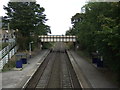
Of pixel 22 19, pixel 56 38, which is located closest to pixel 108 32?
pixel 22 19

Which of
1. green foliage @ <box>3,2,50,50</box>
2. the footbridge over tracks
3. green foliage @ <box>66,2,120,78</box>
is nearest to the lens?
green foliage @ <box>66,2,120,78</box>

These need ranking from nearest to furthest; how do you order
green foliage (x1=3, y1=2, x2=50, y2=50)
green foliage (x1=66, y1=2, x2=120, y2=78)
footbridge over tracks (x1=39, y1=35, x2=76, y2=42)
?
green foliage (x1=66, y1=2, x2=120, y2=78)
green foliage (x1=3, y1=2, x2=50, y2=50)
footbridge over tracks (x1=39, y1=35, x2=76, y2=42)

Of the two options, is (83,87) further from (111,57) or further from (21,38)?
(21,38)

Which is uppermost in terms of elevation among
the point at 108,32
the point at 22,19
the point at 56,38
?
→ the point at 22,19

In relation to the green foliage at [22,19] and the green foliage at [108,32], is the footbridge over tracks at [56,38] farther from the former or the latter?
the green foliage at [108,32]

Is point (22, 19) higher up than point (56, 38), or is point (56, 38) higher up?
point (22, 19)

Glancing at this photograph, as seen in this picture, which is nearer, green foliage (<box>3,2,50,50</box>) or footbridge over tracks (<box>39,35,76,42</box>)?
green foliage (<box>3,2,50,50</box>)

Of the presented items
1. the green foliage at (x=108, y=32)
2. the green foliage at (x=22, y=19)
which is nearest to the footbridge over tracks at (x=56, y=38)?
the green foliage at (x=22, y=19)

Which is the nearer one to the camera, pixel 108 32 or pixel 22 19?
pixel 108 32

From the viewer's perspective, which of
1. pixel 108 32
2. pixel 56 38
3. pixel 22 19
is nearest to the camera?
pixel 108 32

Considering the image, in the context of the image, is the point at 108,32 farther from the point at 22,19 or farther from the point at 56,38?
the point at 56,38

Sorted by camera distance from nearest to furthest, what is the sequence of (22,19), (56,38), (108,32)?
(108,32) < (22,19) < (56,38)

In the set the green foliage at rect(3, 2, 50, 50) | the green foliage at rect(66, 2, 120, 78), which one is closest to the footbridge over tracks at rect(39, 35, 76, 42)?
the green foliage at rect(3, 2, 50, 50)

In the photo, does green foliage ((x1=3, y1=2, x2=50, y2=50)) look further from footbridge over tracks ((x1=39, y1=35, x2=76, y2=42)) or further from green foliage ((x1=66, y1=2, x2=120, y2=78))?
green foliage ((x1=66, y1=2, x2=120, y2=78))
